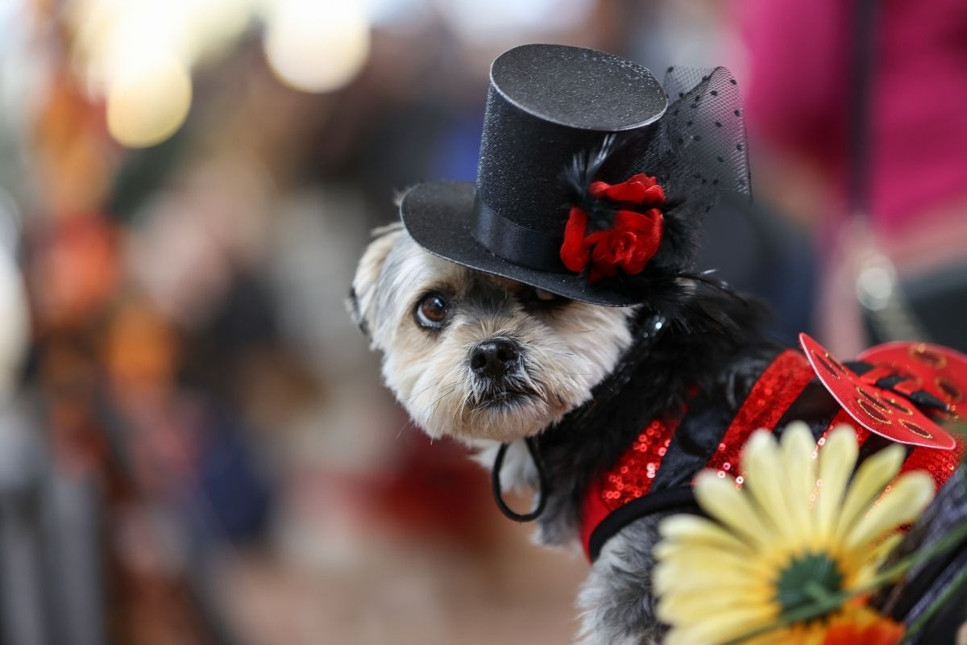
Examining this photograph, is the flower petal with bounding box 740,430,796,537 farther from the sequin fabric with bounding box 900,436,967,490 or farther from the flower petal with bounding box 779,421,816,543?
the sequin fabric with bounding box 900,436,967,490

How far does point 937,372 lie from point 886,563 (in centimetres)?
34

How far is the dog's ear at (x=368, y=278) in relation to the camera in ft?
3.86

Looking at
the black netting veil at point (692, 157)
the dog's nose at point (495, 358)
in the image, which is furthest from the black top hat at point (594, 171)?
the dog's nose at point (495, 358)

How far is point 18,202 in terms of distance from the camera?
10.7 feet

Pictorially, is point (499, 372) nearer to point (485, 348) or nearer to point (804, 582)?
point (485, 348)

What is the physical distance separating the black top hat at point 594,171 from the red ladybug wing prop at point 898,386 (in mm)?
160

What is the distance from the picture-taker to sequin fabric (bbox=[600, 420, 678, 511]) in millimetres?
905

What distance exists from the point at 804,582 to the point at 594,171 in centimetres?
36

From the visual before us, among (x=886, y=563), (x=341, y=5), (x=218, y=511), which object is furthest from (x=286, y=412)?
(x=886, y=563)

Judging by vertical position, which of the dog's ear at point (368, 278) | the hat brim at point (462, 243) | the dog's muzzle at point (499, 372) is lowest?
the dog's ear at point (368, 278)

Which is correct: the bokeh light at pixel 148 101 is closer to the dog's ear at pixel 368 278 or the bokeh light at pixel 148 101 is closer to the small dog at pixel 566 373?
the dog's ear at pixel 368 278

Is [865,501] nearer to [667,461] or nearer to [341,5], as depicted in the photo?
[667,461]

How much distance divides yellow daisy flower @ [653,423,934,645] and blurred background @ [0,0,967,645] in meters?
1.24

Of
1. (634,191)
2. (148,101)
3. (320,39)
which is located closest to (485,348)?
(634,191)
